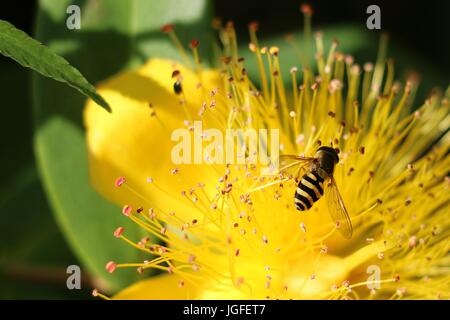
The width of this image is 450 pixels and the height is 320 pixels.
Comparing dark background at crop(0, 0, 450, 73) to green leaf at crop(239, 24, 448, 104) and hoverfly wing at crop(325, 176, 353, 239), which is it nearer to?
green leaf at crop(239, 24, 448, 104)

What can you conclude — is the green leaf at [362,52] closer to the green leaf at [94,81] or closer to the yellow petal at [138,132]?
the green leaf at [94,81]

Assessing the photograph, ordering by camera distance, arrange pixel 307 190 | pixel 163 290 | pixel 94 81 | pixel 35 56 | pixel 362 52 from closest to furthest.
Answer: pixel 35 56
pixel 307 190
pixel 163 290
pixel 94 81
pixel 362 52

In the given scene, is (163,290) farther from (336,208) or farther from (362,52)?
(362,52)

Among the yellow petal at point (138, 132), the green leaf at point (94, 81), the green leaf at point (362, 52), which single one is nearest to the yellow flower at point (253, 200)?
the yellow petal at point (138, 132)

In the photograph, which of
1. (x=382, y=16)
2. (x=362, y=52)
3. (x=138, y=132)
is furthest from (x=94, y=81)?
(x=382, y=16)

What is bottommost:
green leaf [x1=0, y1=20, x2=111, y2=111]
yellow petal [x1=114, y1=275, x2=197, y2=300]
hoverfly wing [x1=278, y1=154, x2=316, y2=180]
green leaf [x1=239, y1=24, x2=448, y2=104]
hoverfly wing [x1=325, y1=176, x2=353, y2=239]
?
yellow petal [x1=114, y1=275, x2=197, y2=300]

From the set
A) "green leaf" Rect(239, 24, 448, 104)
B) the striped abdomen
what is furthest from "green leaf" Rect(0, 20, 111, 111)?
"green leaf" Rect(239, 24, 448, 104)
